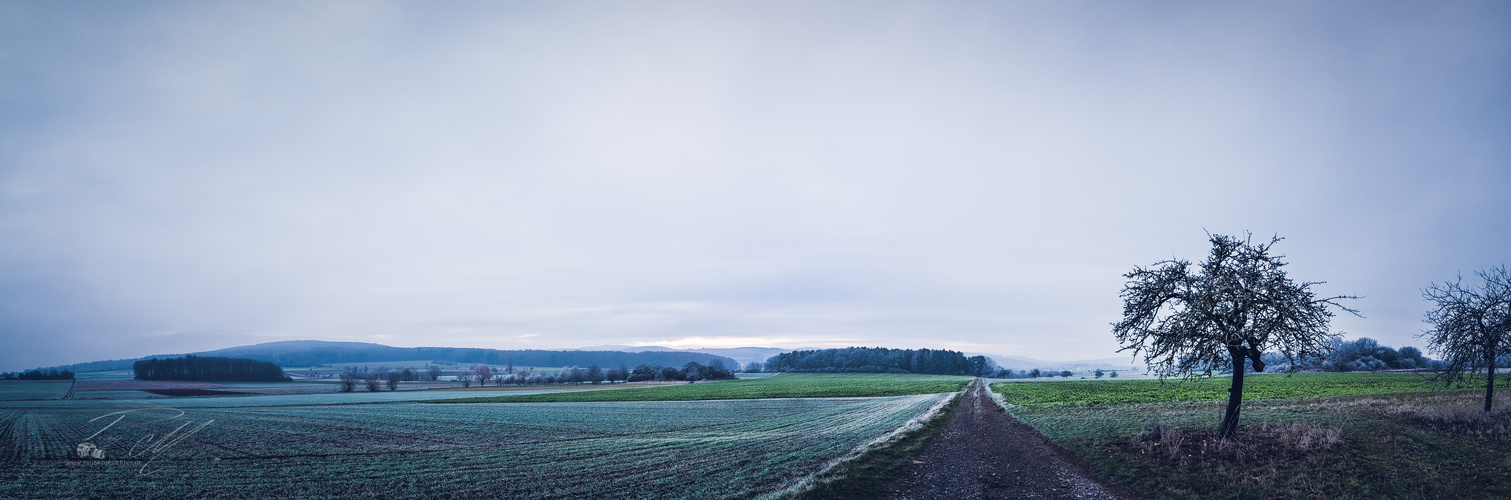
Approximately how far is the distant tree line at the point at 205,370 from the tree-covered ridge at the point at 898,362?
463ft

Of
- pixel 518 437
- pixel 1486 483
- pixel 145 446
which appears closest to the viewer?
pixel 1486 483

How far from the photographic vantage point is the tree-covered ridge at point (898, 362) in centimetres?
17112

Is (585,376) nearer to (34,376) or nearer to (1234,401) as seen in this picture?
(34,376)

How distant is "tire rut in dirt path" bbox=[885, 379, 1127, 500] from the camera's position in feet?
47.8

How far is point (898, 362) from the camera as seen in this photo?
173m

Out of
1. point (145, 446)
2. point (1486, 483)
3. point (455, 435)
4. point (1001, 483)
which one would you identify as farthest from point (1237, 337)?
point (145, 446)

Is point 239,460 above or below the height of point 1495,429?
below

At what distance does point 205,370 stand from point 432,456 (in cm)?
13652

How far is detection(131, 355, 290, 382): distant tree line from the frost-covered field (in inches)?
3791

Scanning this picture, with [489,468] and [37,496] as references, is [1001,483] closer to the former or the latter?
[489,468]

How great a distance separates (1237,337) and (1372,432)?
480 cm

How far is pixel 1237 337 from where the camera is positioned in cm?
1702

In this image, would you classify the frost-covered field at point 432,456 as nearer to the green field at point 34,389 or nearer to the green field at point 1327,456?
the green field at point 1327,456

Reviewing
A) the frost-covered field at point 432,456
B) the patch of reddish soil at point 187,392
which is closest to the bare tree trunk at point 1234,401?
the frost-covered field at point 432,456
